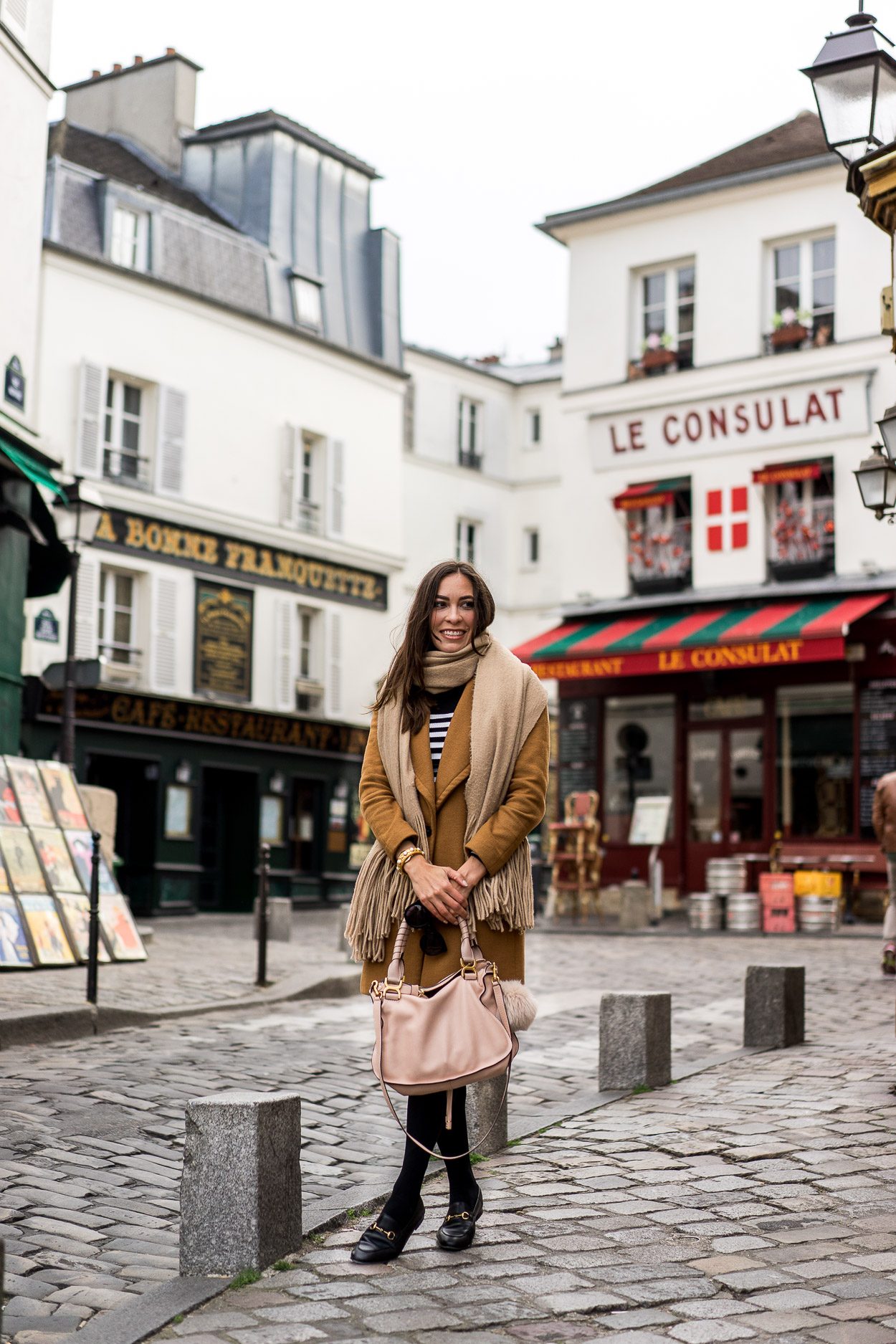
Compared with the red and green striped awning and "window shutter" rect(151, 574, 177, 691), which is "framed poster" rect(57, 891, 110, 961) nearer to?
the red and green striped awning

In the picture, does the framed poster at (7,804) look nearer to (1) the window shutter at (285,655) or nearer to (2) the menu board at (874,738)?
(2) the menu board at (874,738)

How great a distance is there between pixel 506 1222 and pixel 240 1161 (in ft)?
3.13

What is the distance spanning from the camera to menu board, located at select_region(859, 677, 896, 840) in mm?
19891

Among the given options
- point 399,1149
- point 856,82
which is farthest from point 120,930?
point 856,82

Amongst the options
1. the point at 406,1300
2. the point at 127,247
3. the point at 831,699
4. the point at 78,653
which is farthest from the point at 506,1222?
the point at 127,247

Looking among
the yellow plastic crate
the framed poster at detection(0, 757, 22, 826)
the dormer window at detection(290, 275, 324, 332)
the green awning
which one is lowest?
the yellow plastic crate

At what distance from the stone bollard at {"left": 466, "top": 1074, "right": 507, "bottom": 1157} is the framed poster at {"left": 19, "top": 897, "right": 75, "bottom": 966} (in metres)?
5.49

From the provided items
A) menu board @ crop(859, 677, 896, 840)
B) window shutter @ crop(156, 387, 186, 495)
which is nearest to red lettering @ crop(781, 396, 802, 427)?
menu board @ crop(859, 677, 896, 840)

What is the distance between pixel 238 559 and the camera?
25859 mm

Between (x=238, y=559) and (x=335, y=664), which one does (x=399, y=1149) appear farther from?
(x=335, y=664)

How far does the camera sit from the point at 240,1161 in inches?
163

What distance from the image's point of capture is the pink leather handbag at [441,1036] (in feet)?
13.4

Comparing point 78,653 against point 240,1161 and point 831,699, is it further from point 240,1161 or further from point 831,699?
point 240,1161

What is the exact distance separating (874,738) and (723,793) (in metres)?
2.38
